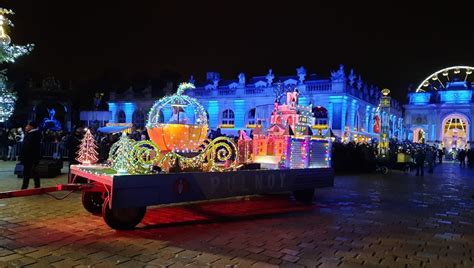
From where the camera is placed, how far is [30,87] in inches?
1769

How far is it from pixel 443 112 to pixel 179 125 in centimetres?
6781

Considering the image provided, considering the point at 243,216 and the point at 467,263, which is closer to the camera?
the point at 467,263

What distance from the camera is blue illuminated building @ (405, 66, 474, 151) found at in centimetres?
6394

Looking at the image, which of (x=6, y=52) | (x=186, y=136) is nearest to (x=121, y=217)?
(x=186, y=136)

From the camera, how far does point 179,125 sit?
868cm

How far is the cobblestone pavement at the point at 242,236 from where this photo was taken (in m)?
5.23

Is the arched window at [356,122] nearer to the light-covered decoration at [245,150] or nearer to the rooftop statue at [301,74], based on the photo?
the rooftop statue at [301,74]

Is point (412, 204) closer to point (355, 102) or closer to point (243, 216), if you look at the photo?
point (243, 216)

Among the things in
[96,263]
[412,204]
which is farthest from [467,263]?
[412,204]

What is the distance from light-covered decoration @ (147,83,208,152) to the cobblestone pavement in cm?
148

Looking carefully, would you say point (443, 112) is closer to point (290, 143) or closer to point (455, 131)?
point (455, 131)

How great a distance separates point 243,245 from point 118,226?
2.19m

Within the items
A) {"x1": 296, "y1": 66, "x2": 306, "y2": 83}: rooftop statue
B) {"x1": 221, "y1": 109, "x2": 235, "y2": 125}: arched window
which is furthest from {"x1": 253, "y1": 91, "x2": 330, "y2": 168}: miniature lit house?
{"x1": 221, "y1": 109, "x2": 235, "y2": 125}: arched window

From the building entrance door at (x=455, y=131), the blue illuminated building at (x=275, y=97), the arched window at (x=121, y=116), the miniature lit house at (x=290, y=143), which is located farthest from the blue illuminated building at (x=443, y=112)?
the miniature lit house at (x=290, y=143)
